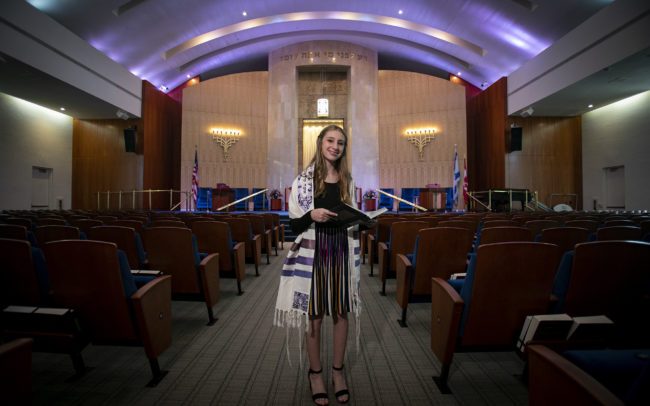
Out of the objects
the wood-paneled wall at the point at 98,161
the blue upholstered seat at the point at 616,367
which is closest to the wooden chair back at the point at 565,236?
the blue upholstered seat at the point at 616,367

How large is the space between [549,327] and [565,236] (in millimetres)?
1300

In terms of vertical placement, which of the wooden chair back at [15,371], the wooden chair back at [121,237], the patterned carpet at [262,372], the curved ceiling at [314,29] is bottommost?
the patterned carpet at [262,372]

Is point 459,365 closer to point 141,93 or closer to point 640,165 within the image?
point 640,165

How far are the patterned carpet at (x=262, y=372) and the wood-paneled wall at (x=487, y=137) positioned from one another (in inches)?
470

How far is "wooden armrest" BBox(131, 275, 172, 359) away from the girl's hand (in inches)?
39.5

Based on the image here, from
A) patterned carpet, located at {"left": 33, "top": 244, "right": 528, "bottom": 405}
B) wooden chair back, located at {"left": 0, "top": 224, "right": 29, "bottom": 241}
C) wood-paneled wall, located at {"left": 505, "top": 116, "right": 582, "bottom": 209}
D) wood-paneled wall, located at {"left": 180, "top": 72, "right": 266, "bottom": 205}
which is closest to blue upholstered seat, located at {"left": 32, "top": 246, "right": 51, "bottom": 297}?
patterned carpet, located at {"left": 33, "top": 244, "right": 528, "bottom": 405}

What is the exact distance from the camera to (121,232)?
2521 mm

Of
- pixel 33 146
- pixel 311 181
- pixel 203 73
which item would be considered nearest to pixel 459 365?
pixel 311 181

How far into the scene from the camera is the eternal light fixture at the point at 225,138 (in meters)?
14.4

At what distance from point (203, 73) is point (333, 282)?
54.5 ft

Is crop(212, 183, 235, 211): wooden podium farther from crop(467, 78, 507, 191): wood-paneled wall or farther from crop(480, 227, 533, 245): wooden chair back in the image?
crop(467, 78, 507, 191): wood-paneled wall

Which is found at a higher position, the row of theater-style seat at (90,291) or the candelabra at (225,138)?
the candelabra at (225,138)

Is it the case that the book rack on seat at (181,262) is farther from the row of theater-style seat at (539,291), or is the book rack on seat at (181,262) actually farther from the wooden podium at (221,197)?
the wooden podium at (221,197)

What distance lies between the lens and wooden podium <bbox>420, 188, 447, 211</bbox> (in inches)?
433
